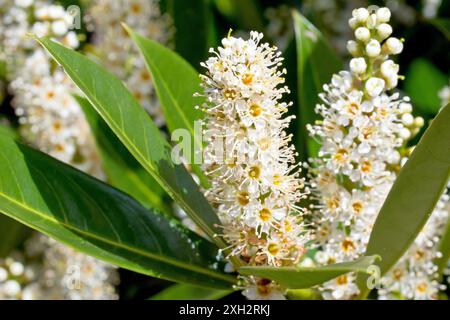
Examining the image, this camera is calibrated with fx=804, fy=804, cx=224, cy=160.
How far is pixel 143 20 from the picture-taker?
7.84ft

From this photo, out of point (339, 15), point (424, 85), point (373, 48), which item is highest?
point (339, 15)

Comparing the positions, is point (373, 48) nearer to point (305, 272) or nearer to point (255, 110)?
point (255, 110)

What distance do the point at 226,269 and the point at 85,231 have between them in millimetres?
309

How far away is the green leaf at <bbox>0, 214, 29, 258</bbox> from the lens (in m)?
2.54

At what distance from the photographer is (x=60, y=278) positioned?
7.89ft

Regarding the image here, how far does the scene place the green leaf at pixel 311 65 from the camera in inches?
80.2

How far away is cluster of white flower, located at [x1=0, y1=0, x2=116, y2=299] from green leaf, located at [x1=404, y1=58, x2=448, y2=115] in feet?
3.35

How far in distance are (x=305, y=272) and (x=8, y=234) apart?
145 cm

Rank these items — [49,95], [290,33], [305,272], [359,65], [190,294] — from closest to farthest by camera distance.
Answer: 1. [305,272]
2. [359,65]
3. [190,294]
4. [49,95]
5. [290,33]

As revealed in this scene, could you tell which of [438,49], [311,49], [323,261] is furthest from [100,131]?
[438,49]

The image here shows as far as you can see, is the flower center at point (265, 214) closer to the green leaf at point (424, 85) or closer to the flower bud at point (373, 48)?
the flower bud at point (373, 48)

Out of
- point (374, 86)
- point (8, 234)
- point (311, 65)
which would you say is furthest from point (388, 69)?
point (8, 234)

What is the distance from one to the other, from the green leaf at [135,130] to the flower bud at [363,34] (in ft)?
1.44
